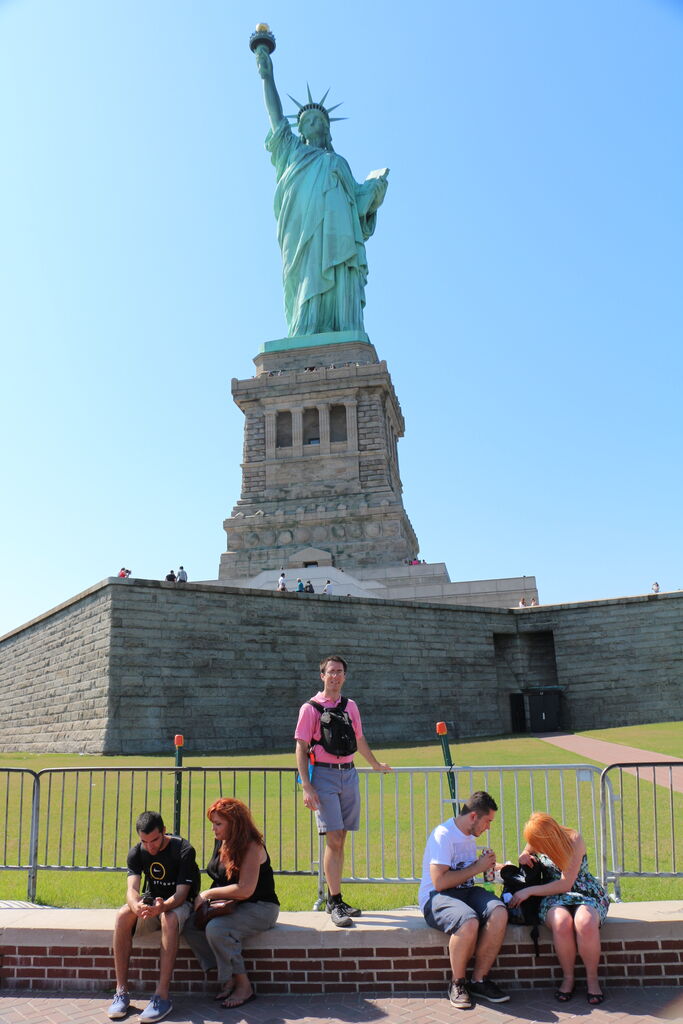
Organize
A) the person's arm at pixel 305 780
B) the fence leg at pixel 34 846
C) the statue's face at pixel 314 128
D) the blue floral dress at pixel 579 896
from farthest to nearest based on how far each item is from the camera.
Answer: the statue's face at pixel 314 128, the fence leg at pixel 34 846, the person's arm at pixel 305 780, the blue floral dress at pixel 579 896

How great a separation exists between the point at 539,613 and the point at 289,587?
947 cm

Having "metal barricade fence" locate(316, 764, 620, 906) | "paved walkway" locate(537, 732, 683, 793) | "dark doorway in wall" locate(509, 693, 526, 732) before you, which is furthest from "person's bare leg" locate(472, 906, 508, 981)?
"dark doorway in wall" locate(509, 693, 526, 732)

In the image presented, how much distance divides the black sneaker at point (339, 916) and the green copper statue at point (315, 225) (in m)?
40.5

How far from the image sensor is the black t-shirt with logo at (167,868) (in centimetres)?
536

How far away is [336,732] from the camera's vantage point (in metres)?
5.92

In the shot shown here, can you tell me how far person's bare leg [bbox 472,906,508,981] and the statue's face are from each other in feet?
161

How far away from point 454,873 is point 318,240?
43259 millimetres

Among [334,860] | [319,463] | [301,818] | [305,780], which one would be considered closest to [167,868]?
[305,780]

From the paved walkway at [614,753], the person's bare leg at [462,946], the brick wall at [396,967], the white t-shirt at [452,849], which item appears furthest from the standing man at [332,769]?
the paved walkway at [614,753]

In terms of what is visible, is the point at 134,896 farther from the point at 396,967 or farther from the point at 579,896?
the point at 579,896

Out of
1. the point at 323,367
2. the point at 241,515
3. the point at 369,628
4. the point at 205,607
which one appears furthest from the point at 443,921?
the point at 323,367

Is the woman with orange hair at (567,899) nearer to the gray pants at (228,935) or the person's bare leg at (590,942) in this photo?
the person's bare leg at (590,942)

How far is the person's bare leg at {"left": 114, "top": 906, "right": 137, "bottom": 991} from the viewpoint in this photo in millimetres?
5160

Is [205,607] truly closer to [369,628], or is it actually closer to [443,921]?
[369,628]
